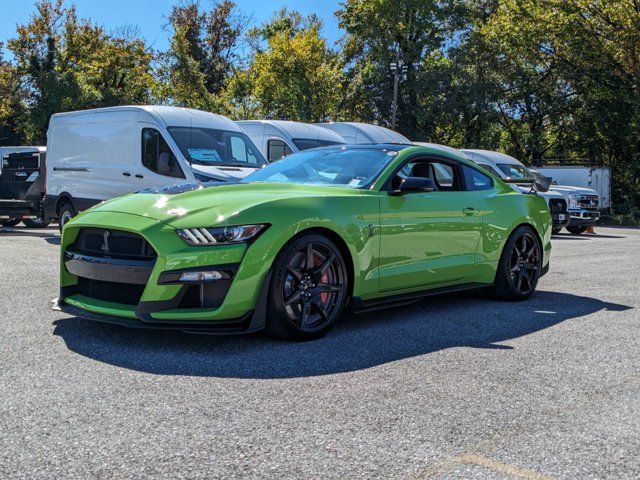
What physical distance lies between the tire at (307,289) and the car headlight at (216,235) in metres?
0.30

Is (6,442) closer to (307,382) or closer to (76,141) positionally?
(307,382)

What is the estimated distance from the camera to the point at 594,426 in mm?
3498

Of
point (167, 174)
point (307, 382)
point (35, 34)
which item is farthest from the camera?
point (35, 34)

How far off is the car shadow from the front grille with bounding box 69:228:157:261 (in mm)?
572

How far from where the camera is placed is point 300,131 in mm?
16531

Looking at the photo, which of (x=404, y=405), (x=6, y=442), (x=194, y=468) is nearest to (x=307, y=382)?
(x=404, y=405)

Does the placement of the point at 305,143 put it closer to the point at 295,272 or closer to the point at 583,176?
the point at 295,272

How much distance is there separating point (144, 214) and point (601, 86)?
109 feet

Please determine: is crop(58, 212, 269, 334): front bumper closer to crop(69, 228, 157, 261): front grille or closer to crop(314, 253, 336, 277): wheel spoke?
crop(69, 228, 157, 261): front grille

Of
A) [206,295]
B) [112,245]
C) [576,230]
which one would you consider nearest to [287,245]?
[206,295]

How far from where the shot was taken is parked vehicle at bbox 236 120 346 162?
52.8 ft

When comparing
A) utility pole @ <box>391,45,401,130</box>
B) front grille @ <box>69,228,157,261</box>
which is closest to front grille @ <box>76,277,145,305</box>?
front grille @ <box>69,228,157,261</box>

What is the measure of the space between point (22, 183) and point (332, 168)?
44.6 feet

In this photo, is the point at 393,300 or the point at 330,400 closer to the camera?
the point at 330,400
